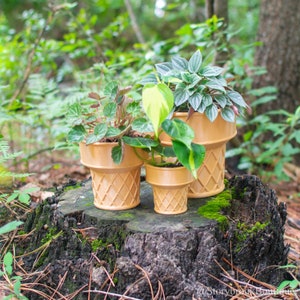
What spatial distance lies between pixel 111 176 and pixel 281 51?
8.58 feet

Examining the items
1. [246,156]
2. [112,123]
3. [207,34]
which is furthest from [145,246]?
[246,156]

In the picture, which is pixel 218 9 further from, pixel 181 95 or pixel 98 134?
pixel 98 134

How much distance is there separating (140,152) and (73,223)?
44 centimetres

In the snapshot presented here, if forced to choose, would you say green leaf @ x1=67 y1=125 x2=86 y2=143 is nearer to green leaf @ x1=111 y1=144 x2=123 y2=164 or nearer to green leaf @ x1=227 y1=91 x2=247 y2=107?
green leaf @ x1=111 y1=144 x2=123 y2=164

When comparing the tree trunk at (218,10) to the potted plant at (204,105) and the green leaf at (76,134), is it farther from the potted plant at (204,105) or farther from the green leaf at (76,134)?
the green leaf at (76,134)

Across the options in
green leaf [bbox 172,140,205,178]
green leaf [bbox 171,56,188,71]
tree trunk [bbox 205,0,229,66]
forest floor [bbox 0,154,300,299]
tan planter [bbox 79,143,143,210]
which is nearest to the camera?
green leaf [bbox 172,140,205,178]

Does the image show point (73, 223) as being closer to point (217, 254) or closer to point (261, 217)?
point (217, 254)

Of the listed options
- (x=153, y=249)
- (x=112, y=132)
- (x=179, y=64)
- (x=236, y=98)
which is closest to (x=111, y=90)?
(x=112, y=132)

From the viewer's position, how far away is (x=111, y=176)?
1.97m

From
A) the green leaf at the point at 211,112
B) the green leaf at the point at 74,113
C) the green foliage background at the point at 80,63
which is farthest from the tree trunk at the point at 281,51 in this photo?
the green leaf at the point at 74,113

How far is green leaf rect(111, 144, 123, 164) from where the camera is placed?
1865 millimetres

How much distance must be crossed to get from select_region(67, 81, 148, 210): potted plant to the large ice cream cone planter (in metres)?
0.19

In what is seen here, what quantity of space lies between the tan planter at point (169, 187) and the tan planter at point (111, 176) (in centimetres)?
10

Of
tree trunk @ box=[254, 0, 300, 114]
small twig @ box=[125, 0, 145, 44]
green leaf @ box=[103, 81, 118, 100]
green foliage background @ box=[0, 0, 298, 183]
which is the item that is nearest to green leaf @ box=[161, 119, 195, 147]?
green leaf @ box=[103, 81, 118, 100]
